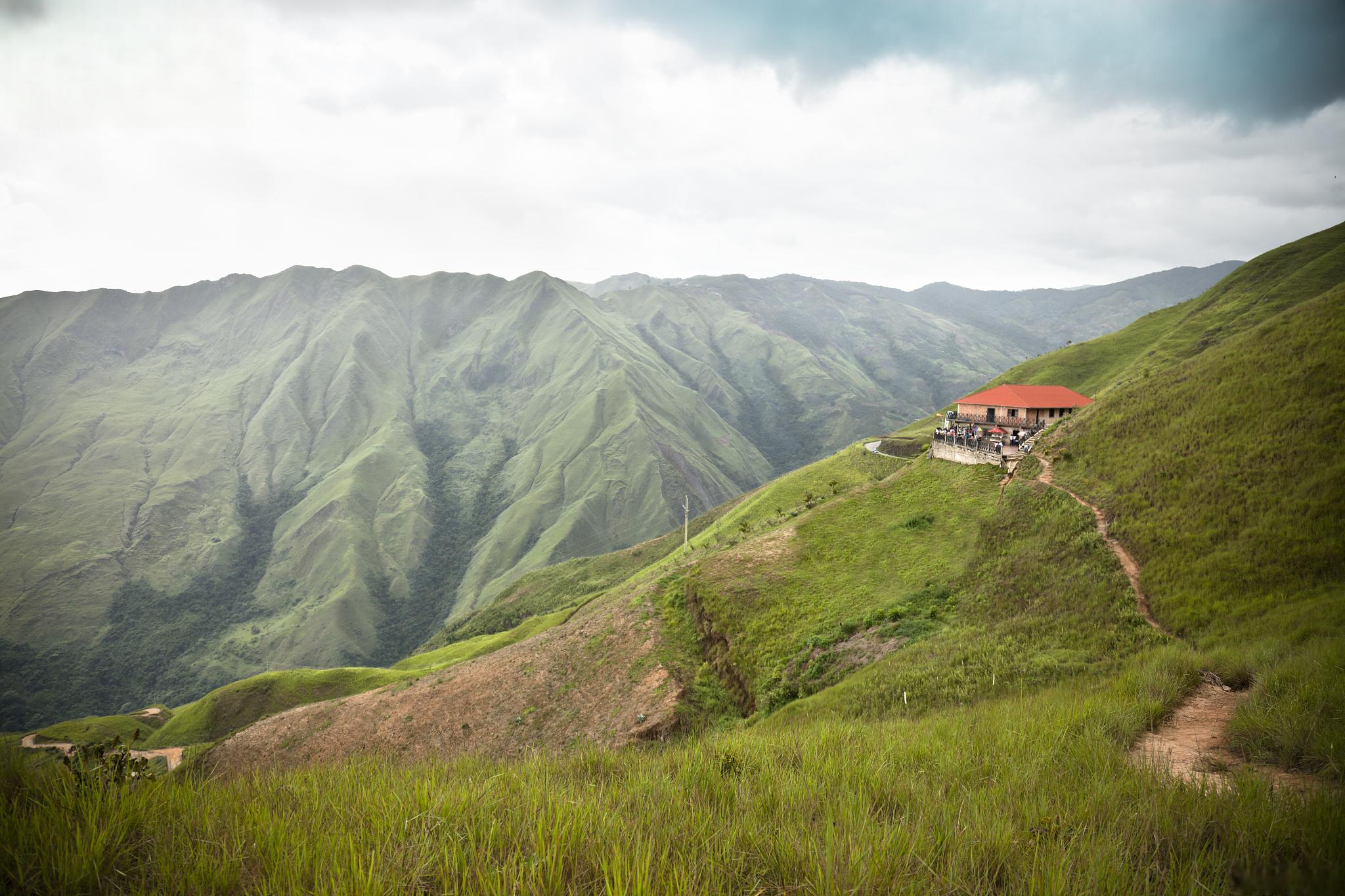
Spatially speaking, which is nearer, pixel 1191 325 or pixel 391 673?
pixel 391 673

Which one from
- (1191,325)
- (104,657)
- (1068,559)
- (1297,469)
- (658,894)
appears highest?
(1191,325)

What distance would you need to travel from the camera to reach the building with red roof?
50562 millimetres

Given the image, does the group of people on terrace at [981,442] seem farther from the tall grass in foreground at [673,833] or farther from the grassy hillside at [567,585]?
the grassy hillside at [567,585]

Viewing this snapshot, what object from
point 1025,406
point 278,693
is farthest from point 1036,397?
point 278,693

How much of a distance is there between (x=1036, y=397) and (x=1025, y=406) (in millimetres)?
2012

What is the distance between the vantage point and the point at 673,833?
2977 millimetres

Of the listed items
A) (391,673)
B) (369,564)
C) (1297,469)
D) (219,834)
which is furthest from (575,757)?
(369,564)

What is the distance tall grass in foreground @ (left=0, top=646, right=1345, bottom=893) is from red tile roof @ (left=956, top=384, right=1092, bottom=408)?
2164 inches

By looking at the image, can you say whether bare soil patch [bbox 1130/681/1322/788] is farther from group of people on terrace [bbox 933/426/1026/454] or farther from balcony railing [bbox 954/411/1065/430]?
balcony railing [bbox 954/411/1065/430]

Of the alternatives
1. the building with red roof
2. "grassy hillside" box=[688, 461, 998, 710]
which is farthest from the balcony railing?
"grassy hillside" box=[688, 461, 998, 710]

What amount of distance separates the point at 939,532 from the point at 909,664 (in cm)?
1099

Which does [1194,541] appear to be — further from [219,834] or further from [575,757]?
[219,834]

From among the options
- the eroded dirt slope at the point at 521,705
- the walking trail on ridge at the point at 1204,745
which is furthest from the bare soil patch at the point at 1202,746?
the eroded dirt slope at the point at 521,705

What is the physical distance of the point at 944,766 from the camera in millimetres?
4504
